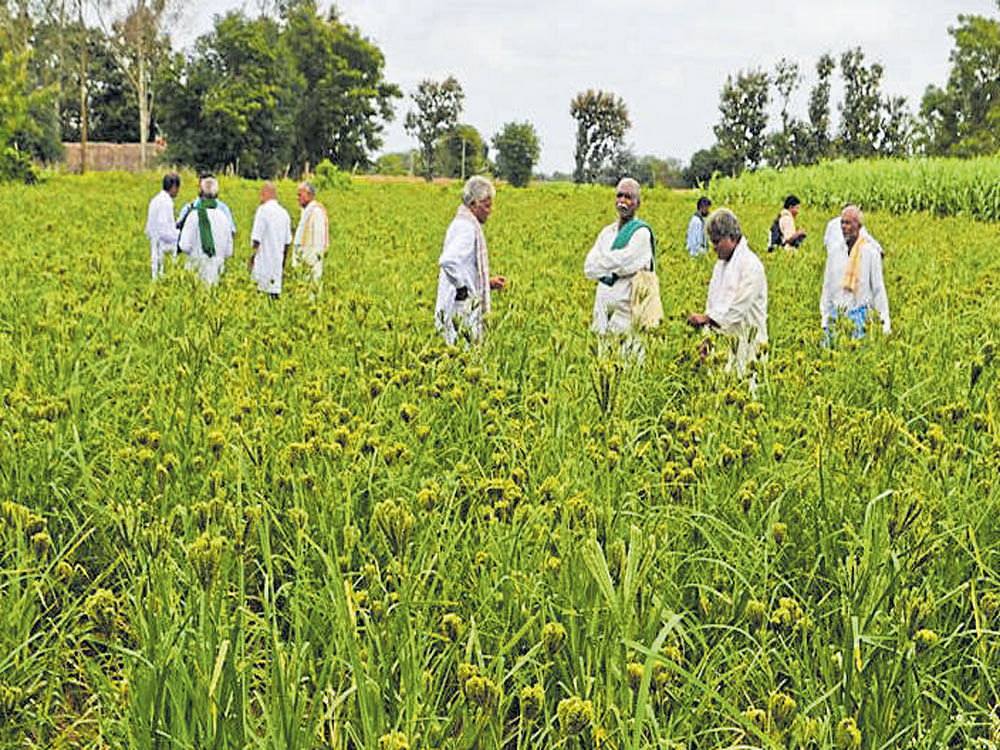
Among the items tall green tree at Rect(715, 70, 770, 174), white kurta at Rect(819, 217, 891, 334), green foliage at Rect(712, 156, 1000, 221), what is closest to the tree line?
tall green tree at Rect(715, 70, 770, 174)

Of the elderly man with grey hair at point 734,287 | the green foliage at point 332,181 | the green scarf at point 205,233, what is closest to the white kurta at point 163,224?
the green scarf at point 205,233

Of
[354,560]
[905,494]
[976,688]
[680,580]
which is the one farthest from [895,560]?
[354,560]

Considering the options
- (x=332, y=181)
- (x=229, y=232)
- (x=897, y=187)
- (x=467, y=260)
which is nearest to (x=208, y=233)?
(x=229, y=232)

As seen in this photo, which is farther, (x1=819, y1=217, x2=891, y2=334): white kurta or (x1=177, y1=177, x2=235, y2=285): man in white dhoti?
(x1=177, y1=177, x2=235, y2=285): man in white dhoti

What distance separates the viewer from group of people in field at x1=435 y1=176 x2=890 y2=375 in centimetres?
644

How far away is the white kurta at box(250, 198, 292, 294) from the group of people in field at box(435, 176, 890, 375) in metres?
3.17

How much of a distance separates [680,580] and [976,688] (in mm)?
838

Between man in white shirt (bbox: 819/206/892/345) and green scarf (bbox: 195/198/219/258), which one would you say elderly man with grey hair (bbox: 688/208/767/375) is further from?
green scarf (bbox: 195/198/219/258)

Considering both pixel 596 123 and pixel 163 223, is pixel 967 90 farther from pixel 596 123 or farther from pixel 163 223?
pixel 163 223

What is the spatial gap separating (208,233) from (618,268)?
14.7 feet

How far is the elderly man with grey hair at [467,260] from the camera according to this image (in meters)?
7.00

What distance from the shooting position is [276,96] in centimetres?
7069

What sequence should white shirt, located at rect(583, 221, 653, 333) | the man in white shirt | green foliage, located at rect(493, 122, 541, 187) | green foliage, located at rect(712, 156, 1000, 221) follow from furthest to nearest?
green foliage, located at rect(493, 122, 541, 187) → green foliage, located at rect(712, 156, 1000, 221) → the man in white shirt → white shirt, located at rect(583, 221, 653, 333)

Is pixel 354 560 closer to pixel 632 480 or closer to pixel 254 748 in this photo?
pixel 632 480
